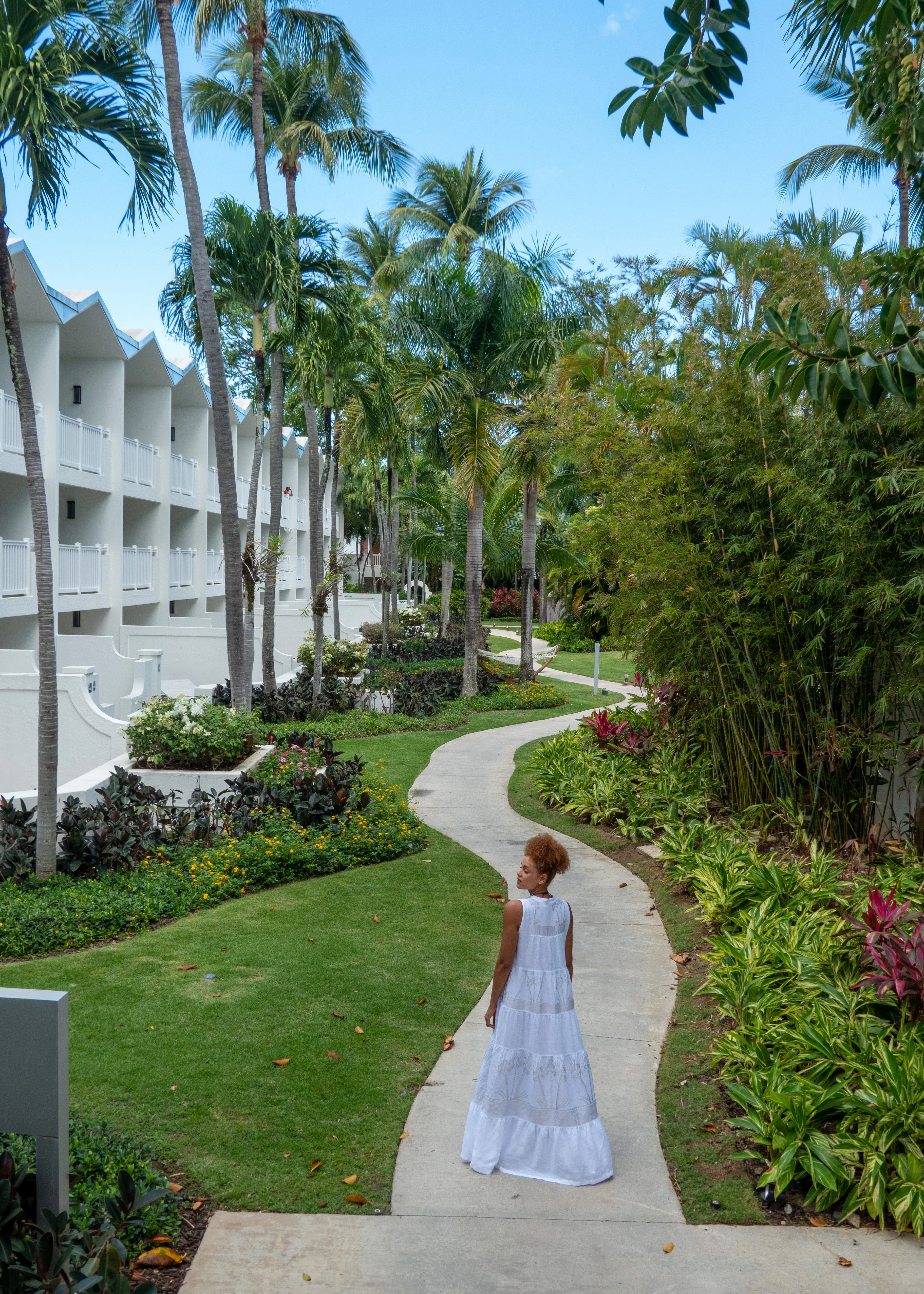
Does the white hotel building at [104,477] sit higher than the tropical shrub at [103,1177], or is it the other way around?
the white hotel building at [104,477]

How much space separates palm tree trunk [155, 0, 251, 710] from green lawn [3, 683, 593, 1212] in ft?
15.9

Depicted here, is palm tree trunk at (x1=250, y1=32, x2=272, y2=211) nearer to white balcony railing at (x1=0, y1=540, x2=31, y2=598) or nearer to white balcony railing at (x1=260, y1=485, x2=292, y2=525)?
white balcony railing at (x1=0, y1=540, x2=31, y2=598)

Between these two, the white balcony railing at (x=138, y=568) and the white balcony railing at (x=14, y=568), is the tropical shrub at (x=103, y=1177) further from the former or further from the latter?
the white balcony railing at (x=138, y=568)

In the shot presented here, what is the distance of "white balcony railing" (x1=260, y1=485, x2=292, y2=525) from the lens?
3331 centimetres

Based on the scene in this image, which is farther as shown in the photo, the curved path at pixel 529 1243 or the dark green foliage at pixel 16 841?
the dark green foliage at pixel 16 841

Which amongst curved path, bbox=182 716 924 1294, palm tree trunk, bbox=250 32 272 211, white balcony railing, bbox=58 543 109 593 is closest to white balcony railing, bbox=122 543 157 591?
white balcony railing, bbox=58 543 109 593

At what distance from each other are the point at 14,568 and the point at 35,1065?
13.9 metres

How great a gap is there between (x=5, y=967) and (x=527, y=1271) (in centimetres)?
442

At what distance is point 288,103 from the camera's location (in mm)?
17328

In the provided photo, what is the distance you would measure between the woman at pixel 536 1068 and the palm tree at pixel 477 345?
15.5 m

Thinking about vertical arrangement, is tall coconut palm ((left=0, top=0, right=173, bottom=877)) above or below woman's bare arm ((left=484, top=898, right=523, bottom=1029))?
above

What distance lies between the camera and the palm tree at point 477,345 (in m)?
18.9

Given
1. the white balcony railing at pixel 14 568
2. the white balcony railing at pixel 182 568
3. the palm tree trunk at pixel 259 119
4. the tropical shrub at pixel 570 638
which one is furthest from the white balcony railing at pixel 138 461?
the tropical shrub at pixel 570 638

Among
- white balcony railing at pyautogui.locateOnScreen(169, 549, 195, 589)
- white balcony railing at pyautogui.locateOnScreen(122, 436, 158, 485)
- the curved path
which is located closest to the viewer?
the curved path
